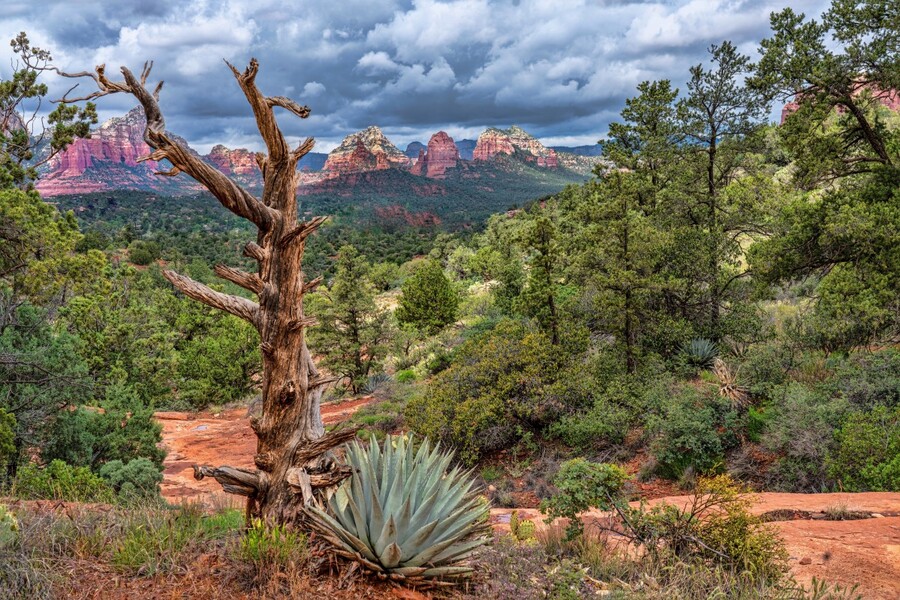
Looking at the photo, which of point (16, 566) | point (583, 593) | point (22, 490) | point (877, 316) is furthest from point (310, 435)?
point (877, 316)

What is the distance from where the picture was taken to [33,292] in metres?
9.04

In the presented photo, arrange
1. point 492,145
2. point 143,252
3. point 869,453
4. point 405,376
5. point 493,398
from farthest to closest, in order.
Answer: point 492,145
point 143,252
point 405,376
point 493,398
point 869,453

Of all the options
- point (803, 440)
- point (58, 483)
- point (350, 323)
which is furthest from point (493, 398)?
point (350, 323)

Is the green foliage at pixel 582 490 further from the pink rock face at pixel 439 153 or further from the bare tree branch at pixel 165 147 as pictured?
the pink rock face at pixel 439 153

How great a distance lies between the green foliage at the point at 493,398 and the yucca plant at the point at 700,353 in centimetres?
327

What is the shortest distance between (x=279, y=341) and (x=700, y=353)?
11.6 m

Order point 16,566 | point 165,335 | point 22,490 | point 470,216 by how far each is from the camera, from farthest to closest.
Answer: point 470,216, point 165,335, point 22,490, point 16,566

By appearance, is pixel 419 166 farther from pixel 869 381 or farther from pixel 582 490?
pixel 582 490

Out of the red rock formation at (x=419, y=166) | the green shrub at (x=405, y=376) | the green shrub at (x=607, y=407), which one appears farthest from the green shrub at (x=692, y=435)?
the red rock formation at (x=419, y=166)

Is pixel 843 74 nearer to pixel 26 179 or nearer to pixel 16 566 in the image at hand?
pixel 16 566

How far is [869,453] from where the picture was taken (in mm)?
7152

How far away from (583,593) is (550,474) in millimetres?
6552

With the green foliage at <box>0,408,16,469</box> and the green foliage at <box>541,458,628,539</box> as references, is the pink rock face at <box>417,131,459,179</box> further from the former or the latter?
the green foliage at <box>541,458,628,539</box>

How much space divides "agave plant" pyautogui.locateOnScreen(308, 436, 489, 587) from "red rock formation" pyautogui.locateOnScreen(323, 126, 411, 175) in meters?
156
